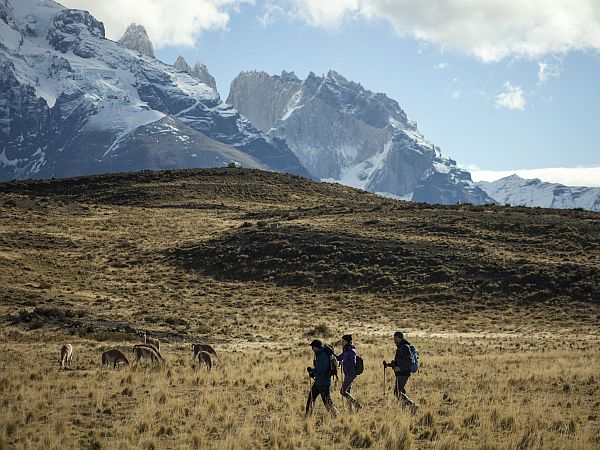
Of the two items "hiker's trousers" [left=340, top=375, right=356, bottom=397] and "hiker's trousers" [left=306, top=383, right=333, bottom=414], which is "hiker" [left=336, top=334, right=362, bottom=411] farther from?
"hiker's trousers" [left=306, top=383, right=333, bottom=414]

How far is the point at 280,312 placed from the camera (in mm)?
43844

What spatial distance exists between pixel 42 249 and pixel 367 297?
28.3 m

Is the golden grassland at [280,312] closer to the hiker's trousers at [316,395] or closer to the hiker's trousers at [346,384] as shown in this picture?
the hiker's trousers at [316,395]

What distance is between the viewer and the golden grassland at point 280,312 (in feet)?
46.4

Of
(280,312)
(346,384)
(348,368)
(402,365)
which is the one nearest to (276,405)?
(346,384)

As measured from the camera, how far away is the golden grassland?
1415 centimetres

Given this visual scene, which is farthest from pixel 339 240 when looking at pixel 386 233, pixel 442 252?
pixel 442 252

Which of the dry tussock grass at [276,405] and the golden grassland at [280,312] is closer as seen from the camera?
the dry tussock grass at [276,405]

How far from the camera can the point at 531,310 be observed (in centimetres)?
4503

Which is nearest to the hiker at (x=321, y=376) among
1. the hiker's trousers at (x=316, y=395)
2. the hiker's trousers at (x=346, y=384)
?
the hiker's trousers at (x=316, y=395)

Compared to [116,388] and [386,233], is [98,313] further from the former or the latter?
[386,233]

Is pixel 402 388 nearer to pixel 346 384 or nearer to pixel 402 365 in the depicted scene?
pixel 402 365

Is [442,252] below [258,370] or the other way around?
the other way around

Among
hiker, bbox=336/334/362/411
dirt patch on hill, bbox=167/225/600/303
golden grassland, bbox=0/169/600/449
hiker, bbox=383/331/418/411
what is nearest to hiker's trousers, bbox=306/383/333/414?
golden grassland, bbox=0/169/600/449
